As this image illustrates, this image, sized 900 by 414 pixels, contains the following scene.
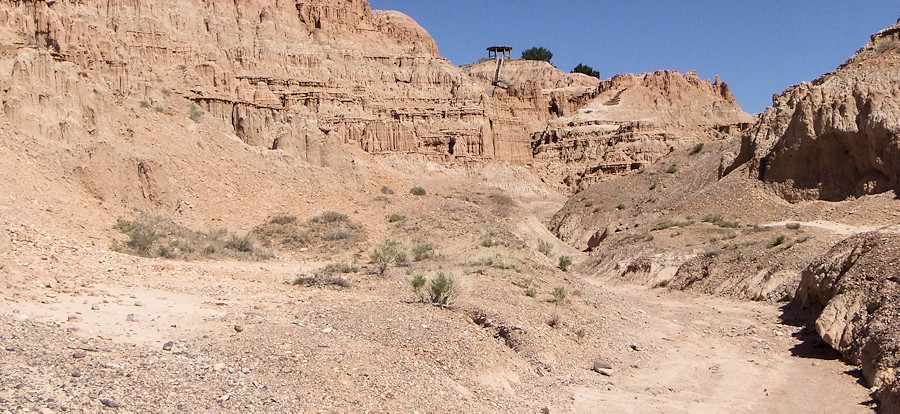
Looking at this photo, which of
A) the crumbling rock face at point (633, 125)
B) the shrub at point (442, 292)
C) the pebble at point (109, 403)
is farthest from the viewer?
the crumbling rock face at point (633, 125)

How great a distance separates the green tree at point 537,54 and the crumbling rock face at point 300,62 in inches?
1400

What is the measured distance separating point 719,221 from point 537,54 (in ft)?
309

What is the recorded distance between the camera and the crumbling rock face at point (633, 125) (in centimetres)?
6894

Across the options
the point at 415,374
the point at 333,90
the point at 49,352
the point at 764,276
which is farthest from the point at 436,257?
the point at 333,90

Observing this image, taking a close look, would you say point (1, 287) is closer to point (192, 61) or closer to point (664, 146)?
point (192, 61)

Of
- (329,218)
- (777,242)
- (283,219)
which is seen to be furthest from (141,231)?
(777,242)

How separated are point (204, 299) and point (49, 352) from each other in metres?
4.13

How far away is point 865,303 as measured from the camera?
1263 centimetres

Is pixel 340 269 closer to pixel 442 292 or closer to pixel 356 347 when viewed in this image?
pixel 442 292

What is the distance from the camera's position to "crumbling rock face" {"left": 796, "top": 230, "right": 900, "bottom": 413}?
10750 millimetres

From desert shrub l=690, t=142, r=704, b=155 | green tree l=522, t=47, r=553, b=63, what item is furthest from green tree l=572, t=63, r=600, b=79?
desert shrub l=690, t=142, r=704, b=155

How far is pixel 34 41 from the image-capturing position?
4756 cm

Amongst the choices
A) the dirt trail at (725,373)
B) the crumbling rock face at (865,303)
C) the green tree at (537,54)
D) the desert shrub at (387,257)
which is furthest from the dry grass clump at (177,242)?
the green tree at (537,54)

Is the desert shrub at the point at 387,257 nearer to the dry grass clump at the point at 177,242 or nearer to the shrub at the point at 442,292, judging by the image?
the dry grass clump at the point at 177,242
